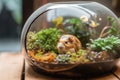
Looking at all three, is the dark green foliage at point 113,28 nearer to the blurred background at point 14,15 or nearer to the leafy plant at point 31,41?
the leafy plant at point 31,41

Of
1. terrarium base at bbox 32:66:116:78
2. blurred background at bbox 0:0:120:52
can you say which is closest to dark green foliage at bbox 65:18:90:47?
terrarium base at bbox 32:66:116:78

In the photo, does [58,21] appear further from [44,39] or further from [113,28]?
[113,28]

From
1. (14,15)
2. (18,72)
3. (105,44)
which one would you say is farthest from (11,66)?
(14,15)

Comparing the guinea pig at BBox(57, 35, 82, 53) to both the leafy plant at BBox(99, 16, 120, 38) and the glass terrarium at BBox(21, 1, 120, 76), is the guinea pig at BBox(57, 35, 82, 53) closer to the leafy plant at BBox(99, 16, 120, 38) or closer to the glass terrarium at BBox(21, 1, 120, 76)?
the glass terrarium at BBox(21, 1, 120, 76)

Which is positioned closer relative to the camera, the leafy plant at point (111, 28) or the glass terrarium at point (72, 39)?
the glass terrarium at point (72, 39)

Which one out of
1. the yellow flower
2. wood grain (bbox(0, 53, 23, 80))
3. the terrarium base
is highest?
the yellow flower

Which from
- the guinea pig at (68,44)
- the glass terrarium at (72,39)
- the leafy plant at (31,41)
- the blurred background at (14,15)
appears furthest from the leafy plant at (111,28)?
the blurred background at (14,15)
